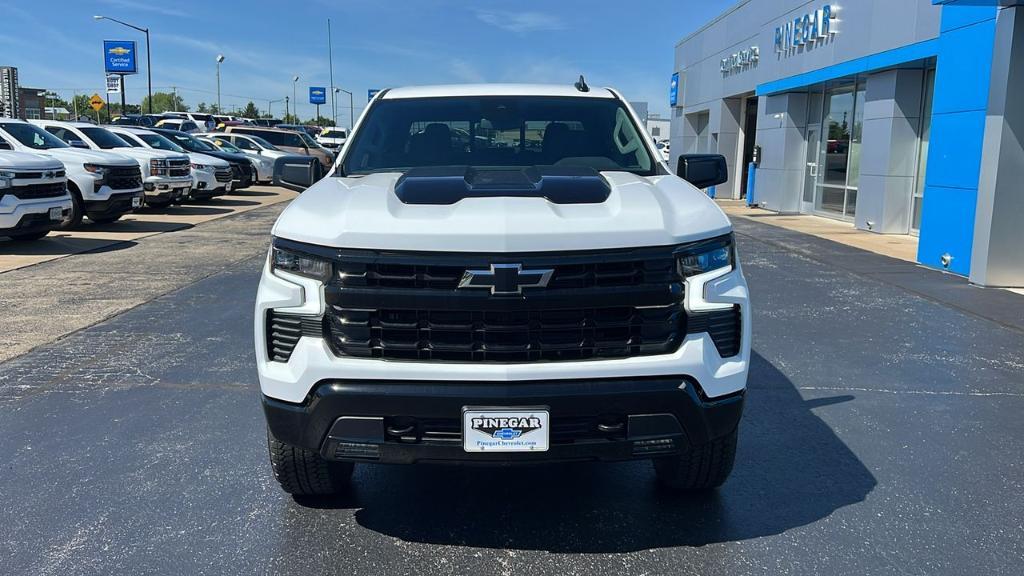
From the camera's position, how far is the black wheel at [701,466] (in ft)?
11.9

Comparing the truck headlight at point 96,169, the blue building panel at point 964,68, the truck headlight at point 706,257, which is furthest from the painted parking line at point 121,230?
the blue building panel at point 964,68

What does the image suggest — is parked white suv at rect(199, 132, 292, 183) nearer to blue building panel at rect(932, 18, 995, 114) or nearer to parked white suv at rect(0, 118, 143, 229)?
parked white suv at rect(0, 118, 143, 229)

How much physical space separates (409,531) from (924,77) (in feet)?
50.7

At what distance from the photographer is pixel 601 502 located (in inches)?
153

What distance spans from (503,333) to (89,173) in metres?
13.3

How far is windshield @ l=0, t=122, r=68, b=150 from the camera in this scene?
13.9 metres

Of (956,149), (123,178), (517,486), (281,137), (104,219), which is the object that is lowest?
(517,486)

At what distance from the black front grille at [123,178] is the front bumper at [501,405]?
1297 cm

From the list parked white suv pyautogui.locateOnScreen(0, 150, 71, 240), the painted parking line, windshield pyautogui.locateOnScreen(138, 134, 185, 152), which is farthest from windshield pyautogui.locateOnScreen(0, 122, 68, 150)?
windshield pyautogui.locateOnScreen(138, 134, 185, 152)

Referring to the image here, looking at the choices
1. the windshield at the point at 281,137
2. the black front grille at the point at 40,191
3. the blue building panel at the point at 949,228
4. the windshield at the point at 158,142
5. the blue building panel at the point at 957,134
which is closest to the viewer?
the blue building panel at the point at 957,134

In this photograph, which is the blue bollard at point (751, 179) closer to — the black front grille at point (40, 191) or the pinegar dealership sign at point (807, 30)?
the pinegar dealership sign at point (807, 30)

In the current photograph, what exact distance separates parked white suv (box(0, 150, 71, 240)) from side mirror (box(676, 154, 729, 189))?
10.1 m

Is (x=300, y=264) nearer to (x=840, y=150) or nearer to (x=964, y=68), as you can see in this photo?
(x=964, y=68)

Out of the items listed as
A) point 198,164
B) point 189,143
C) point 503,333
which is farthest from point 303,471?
point 189,143
